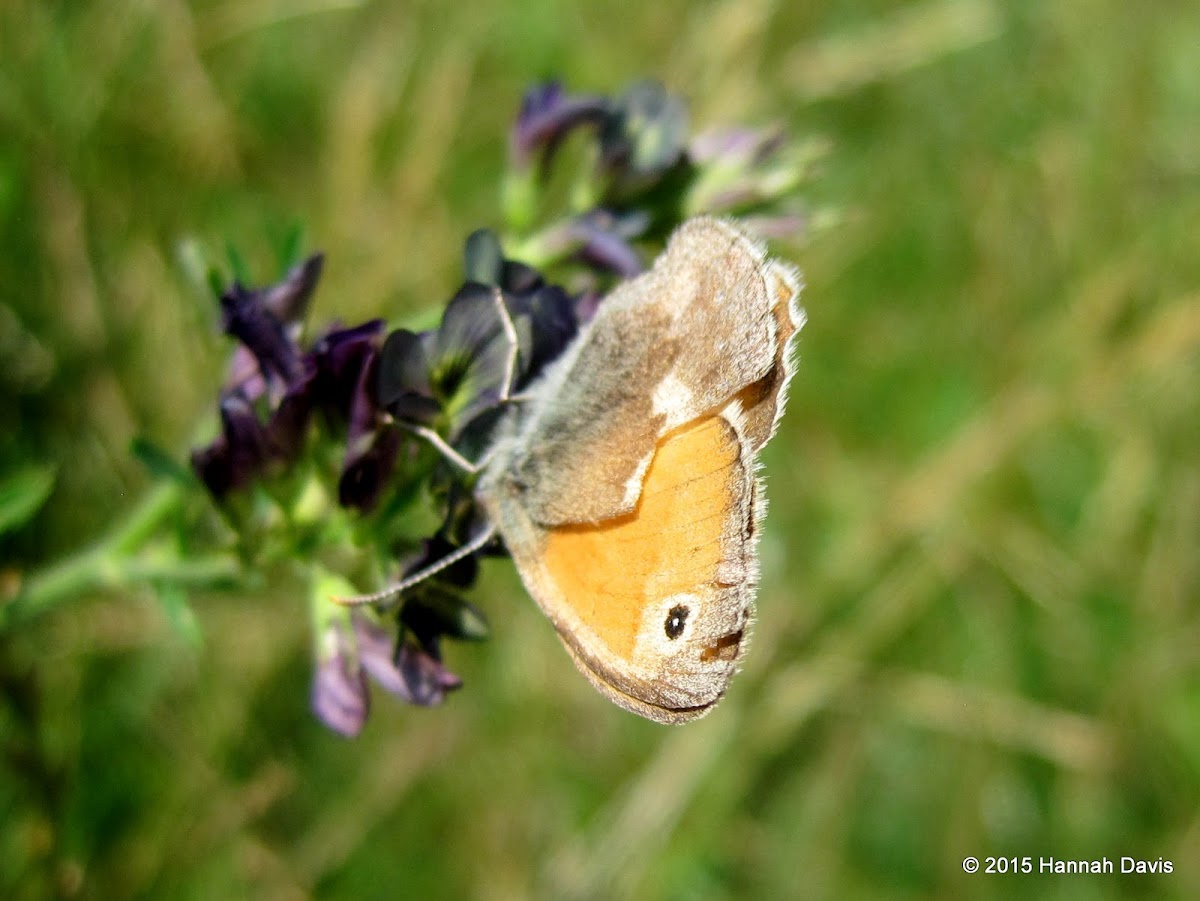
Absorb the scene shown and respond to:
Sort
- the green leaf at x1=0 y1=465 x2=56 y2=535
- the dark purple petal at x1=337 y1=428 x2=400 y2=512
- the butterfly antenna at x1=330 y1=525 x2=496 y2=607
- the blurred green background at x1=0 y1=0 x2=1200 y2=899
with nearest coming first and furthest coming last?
the butterfly antenna at x1=330 y1=525 x2=496 y2=607 → the dark purple petal at x1=337 y1=428 x2=400 y2=512 → the green leaf at x1=0 y1=465 x2=56 y2=535 → the blurred green background at x1=0 y1=0 x2=1200 y2=899

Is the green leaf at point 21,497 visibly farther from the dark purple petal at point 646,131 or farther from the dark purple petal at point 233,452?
the dark purple petal at point 646,131

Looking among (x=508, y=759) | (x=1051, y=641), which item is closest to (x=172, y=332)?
(x=508, y=759)

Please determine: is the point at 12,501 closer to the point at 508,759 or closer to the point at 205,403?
the point at 205,403

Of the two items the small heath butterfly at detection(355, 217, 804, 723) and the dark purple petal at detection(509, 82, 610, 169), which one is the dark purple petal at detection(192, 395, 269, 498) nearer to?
the small heath butterfly at detection(355, 217, 804, 723)

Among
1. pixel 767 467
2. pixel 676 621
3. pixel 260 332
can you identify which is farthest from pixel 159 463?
pixel 767 467

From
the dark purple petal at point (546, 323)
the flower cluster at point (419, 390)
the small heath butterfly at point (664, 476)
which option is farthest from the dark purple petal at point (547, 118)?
the small heath butterfly at point (664, 476)

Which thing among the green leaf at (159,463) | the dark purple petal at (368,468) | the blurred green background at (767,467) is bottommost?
the blurred green background at (767,467)

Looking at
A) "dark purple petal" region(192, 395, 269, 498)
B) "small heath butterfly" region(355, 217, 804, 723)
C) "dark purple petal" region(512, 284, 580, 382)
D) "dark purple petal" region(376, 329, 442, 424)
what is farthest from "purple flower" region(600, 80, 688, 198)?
"dark purple petal" region(192, 395, 269, 498)
